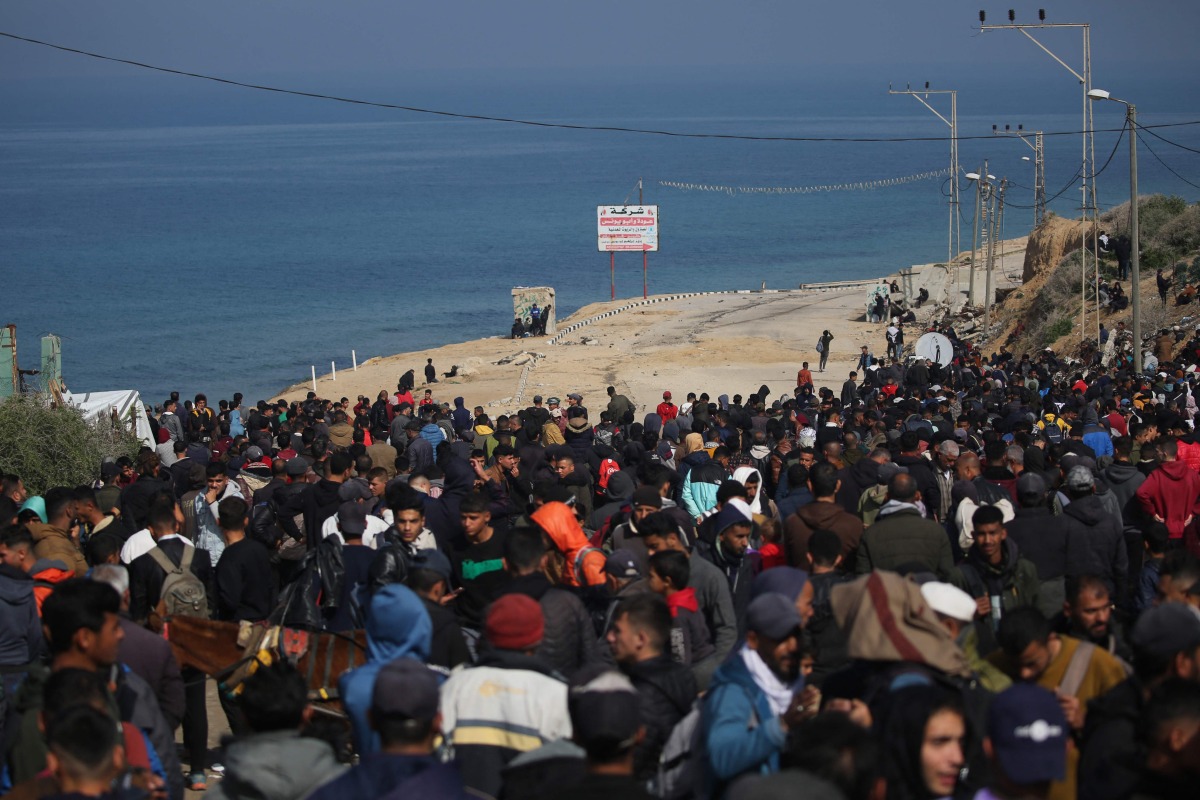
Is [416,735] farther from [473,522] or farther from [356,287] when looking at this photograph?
[356,287]

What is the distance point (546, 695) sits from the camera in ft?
17.2

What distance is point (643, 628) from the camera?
5.46 m

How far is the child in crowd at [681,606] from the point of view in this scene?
255 inches

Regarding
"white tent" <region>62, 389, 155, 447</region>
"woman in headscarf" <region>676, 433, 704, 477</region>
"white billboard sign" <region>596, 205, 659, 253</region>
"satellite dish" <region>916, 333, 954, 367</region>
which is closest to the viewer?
"woman in headscarf" <region>676, 433, 704, 477</region>

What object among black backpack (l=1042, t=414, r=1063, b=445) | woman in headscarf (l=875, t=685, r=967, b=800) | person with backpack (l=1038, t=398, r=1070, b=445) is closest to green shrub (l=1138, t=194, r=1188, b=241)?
person with backpack (l=1038, t=398, r=1070, b=445)

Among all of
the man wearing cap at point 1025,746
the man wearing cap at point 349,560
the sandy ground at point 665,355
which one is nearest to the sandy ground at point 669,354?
the sandy ground at point 665,355

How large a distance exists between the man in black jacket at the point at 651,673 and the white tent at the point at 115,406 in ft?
48.5

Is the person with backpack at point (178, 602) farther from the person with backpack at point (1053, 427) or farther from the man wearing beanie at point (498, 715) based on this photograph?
the person with backpack at point (1053, 427)

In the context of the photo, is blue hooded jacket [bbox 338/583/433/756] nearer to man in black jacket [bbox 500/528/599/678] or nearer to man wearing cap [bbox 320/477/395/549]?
man in black jacket [bbox 500/528/599/678]

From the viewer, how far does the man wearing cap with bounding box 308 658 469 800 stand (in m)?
4.44

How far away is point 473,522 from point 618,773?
3255mm

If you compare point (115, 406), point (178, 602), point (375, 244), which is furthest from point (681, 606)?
point (375, 244)

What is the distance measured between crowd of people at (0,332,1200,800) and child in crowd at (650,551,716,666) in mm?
18

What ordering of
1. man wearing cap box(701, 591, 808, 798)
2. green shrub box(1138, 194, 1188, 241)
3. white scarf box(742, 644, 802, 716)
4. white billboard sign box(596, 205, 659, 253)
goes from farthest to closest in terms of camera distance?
white billboard sign box(596, 205, 659, 253) → green shrub box(1138, 194, 1188, 241) → white scarf box(742, 644, 802, 716) → man wearing cap box(701, 591, 808, 798)
